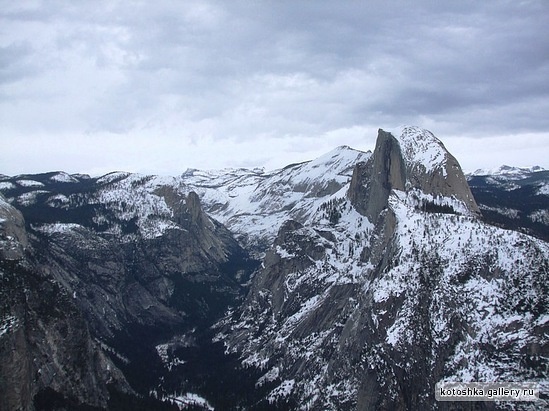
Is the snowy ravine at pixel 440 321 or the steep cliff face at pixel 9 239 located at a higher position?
the steep cliff face at pixel 9 239

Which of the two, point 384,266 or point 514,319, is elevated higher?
point 384,266

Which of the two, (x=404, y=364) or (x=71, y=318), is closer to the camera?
(x=404, y=364)

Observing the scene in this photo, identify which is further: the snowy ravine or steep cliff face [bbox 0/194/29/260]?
steep cliff face [bbox 0/194/29/260]

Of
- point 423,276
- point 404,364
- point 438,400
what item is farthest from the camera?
point 423,276

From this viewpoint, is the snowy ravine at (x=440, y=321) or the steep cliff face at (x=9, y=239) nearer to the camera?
the snowy ravine at (x=440, y=321)

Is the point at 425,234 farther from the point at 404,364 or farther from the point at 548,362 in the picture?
the point at 548,362

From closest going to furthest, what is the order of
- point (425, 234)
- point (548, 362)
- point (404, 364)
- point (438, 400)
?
1. point (548, 362)
2. point (438, 400)
3. point (404, 364)
4. point (425, 234)

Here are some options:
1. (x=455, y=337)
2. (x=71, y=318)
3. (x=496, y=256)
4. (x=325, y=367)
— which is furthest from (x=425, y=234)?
(x=71, y=318)

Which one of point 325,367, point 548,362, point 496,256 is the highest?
point 496,256

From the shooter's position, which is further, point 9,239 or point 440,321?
point 9,239

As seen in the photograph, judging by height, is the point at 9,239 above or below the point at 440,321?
above

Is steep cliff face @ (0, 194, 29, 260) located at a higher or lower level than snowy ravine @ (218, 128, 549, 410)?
higher
